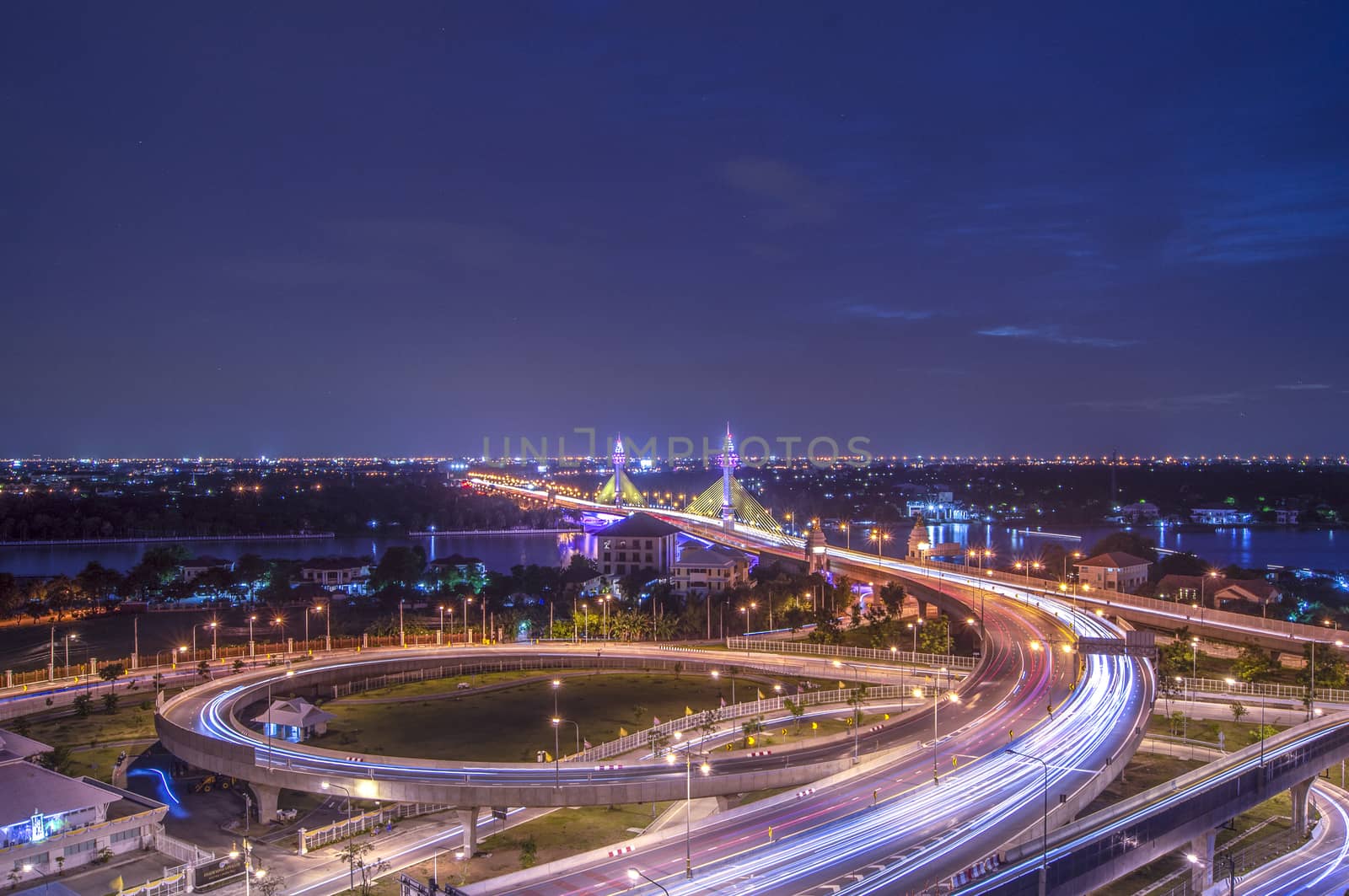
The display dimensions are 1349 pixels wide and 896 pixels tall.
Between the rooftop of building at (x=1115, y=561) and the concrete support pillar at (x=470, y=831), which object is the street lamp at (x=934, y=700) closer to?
the concrete support pillar at (x=470, y=831)

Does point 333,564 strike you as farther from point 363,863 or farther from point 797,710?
point 363,863

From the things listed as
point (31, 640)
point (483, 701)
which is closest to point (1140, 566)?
point (483, 701)

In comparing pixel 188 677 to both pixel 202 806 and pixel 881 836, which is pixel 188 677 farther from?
pixel 881 836

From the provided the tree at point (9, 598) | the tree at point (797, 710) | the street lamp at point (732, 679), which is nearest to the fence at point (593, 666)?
the street lamp at point (732, 679)

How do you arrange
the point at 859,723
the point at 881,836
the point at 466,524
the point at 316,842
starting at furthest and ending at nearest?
the point at 466,524
the point at 859,723
the point at 316,842
the point at 881,836

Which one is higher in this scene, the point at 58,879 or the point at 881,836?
the point at 881,836

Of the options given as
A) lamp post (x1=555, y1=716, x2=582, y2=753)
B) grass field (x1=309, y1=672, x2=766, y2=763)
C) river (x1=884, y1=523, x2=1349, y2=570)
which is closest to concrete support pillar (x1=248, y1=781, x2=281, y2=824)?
grass field (x1=309, y1=672, x2=766, y2=763)

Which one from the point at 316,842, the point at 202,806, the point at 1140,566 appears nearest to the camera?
the point at 316,842
